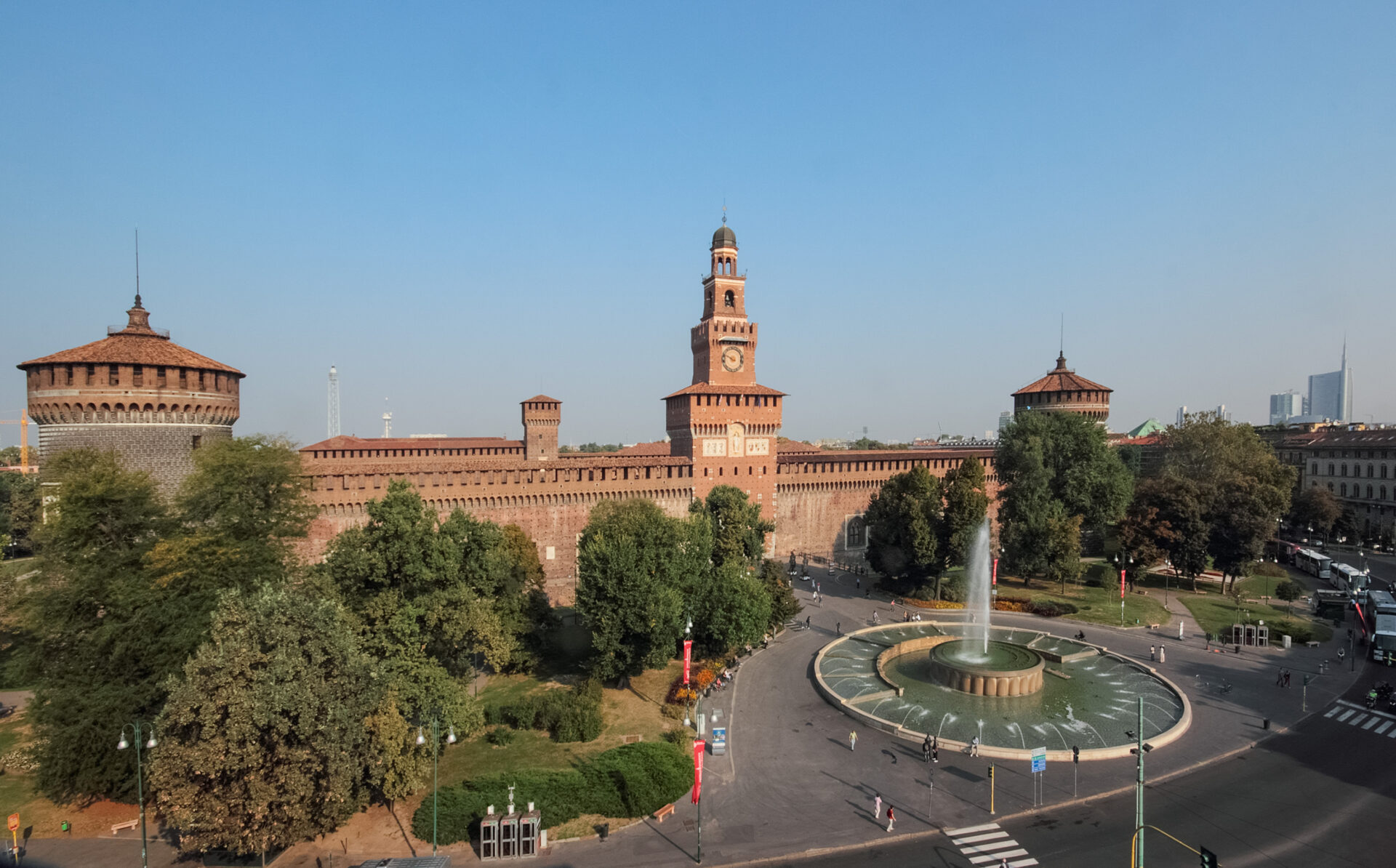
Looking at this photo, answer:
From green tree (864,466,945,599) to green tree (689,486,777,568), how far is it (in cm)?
865

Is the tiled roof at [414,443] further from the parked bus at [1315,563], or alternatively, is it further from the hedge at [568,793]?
the parked bus at [1315,563]

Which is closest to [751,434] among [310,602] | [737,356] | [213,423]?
[737,356]

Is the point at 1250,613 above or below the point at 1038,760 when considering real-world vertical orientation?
below

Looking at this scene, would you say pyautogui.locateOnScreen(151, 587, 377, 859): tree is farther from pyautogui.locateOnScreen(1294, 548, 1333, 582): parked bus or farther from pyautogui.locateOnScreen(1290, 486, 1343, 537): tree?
pyautogui.locateOnScreen(1290, 486, 1343, 537): tree

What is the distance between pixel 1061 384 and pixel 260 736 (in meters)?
70.5

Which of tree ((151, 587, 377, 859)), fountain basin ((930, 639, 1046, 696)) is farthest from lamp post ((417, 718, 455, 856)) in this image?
fountain basin ((930, 639, 1046, 696))

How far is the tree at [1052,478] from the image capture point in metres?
51.5

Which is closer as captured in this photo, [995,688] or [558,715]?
[558,715]

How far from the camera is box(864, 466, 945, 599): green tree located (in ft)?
157

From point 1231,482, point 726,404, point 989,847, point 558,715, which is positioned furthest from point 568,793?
point 1231,482

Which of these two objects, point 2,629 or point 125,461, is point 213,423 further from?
point 2,629

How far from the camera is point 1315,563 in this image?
188 ft

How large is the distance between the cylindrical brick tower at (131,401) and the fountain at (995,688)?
37268 millimetres

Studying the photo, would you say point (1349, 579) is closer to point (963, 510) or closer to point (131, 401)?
point (963, 510)
